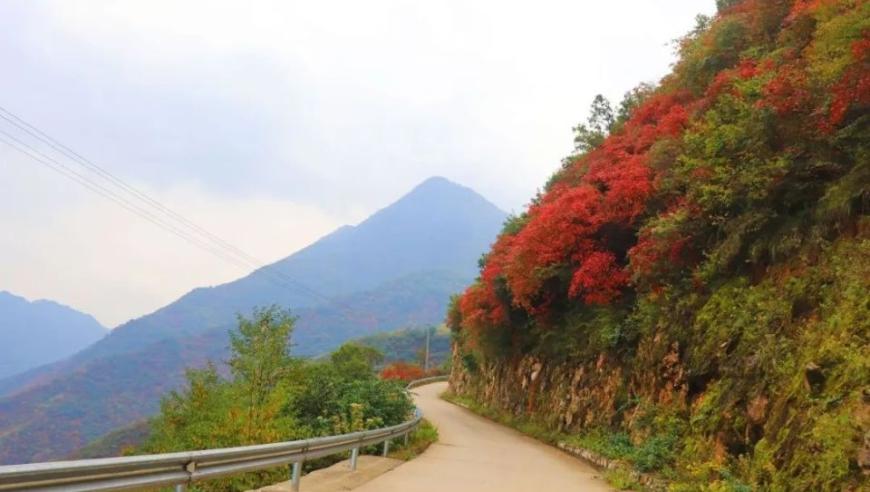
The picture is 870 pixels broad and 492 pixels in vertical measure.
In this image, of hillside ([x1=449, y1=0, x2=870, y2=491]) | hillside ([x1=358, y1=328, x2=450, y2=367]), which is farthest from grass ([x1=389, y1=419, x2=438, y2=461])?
Result: hillside ([x1=358, y1=328, x2=450, y2=367])

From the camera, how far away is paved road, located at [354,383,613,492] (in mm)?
10773

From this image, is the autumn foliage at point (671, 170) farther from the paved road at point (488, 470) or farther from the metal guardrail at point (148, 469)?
the metal guardrail at point (148, 469)

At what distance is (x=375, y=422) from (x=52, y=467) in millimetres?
11383

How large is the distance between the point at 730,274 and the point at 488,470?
6.86 meters

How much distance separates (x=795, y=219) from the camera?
1208 cm

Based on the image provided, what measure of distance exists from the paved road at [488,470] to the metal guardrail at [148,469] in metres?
2.29

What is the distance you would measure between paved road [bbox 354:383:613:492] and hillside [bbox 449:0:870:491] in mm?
1181

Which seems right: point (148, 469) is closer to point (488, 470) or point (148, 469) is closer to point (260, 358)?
point (488, 470)

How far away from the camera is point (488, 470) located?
13195mm

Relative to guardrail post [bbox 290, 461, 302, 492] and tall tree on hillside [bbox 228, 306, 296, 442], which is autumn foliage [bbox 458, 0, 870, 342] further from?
guardrail post [bbox 290, 461, 302, 492]

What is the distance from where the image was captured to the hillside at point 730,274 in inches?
351

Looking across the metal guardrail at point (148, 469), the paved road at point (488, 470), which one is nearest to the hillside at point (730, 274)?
the paved road at point (488, 470)

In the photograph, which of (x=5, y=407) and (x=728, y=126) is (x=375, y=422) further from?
(x=5, y=407)

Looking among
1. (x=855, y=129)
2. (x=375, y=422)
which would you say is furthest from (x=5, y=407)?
(x=855, y=129)
